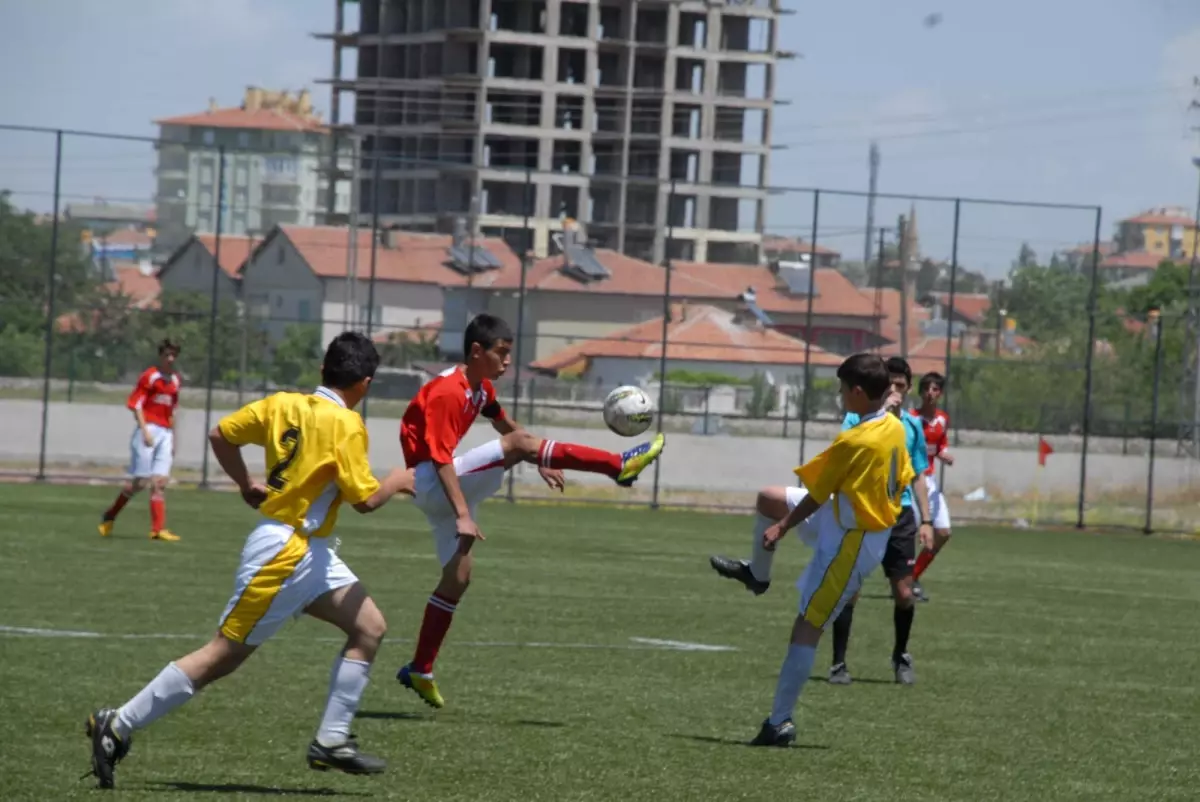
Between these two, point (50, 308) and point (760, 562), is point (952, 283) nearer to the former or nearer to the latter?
point (50, 308)

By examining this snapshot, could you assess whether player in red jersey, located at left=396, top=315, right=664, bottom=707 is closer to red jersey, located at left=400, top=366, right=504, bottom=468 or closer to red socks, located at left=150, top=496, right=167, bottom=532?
red jersey, located at left=400, top=366, right=504, bottom=468

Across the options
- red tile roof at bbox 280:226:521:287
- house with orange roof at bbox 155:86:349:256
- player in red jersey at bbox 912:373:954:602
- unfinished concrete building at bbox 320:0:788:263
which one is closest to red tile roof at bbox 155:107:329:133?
unfinished concrete building at bbox 320:0:788:263

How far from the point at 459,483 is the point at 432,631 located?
770mm

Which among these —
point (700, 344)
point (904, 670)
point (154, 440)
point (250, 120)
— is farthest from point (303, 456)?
point (250, 120)

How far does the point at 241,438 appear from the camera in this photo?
7855mm

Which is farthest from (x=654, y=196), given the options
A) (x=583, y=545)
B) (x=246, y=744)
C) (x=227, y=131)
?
(x=246, y=744)

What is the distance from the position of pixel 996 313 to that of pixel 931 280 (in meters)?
1.24

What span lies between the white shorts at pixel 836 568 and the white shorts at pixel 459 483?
1.69m

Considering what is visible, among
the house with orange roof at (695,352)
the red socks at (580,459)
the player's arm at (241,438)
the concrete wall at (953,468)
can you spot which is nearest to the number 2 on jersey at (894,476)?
the red socks at (580,459)

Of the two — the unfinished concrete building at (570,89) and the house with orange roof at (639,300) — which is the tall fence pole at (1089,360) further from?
the unfinished concrete building at (570,89)

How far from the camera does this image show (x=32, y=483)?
1230 inches

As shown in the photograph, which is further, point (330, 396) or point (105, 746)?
point (330, 396)

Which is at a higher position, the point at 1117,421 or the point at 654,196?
the point at 654,196

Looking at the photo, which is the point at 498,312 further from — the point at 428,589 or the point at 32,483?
the point at 428,589
